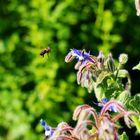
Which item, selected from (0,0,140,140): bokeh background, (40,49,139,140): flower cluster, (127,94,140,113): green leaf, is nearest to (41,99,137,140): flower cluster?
(40,49,139,140): flower cluster

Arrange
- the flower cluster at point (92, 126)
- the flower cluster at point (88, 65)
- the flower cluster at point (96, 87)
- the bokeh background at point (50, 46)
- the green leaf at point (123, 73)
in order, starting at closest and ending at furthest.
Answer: the flower cluster at point (92, 126) < the flower cluster at point (96, 87) < the flower cluster at point (88, 65) < the green leaf at point (123, 73) < the bokeh background at point (50, 46)

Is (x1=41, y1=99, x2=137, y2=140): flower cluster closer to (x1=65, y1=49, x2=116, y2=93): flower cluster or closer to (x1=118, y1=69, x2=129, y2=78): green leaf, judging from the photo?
(x1=65, y1=49, x2=116, y2=93): flower cluster

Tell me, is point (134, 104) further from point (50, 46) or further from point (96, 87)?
point (50, 46)

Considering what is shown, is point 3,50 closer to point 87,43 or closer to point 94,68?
point 87,43

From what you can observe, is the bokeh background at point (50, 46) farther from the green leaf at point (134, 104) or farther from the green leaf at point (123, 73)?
the green leaf at point (134, 104)

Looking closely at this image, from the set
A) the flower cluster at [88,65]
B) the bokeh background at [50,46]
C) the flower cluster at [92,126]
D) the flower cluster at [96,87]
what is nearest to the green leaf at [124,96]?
the flower cluster at [96,87]

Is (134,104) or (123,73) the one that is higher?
(123,73)

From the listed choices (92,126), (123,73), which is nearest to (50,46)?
(123,73)

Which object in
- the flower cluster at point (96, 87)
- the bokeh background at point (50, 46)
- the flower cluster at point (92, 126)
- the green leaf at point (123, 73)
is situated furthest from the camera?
the bokeh background at point (50, 46)
